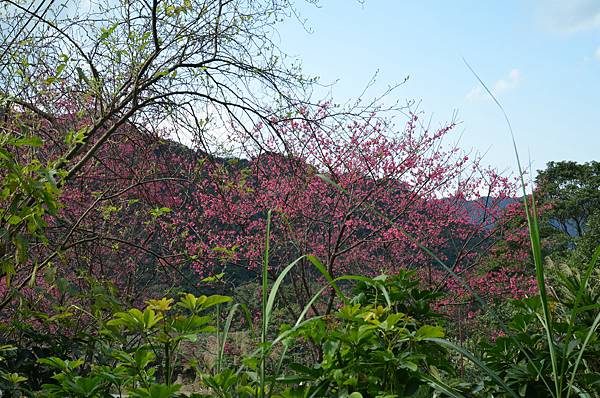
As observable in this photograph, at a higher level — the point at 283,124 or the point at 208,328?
the point at 283,124

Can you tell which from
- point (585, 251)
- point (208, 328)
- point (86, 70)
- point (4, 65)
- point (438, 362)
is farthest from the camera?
point (585, 251)

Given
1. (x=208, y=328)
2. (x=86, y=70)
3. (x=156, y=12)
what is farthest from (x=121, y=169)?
(x=208, y=328)

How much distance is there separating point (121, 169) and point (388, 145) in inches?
124

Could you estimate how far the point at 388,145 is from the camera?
6.46 m

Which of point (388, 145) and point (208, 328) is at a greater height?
point (388, 145)

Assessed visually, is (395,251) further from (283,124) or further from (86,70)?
(86,70)

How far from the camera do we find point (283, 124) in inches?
145

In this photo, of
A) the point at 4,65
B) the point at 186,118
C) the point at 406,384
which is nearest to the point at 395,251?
the point at 186,118

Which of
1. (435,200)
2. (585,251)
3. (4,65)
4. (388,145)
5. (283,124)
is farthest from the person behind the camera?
(585,251)

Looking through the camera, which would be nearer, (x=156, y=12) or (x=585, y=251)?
(x=156, y=12)

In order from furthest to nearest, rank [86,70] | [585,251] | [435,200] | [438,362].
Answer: [585,251] < [435,200] < [86,70] < [438,362]

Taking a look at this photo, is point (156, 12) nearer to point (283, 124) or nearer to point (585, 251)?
point (283, 124)

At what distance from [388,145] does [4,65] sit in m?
4.51

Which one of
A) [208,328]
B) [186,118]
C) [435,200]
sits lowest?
[208,328]
